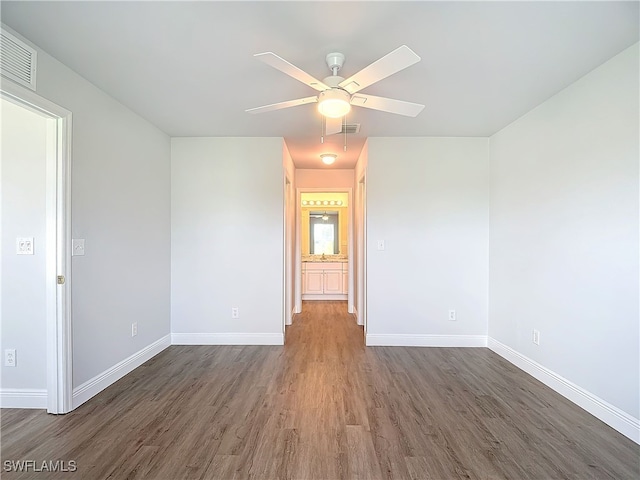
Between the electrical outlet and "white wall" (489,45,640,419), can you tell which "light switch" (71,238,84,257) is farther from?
the electrical outlet

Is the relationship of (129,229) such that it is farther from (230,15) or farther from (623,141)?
(623,141)

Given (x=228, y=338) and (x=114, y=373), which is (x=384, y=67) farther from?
(x=228, y=338)

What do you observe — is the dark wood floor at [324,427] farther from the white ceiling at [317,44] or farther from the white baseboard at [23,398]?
the white ceiling at [317,44]

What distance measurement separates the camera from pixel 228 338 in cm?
404

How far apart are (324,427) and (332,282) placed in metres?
4.70

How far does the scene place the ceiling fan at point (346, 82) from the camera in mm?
1788

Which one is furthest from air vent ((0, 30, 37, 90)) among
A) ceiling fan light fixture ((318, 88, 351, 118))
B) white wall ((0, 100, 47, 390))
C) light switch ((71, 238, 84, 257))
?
ceiling fan light fixture ((318, 88, 351, 118))

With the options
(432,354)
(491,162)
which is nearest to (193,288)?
(432,354)

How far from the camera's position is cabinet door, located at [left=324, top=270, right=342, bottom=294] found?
6.90 metres

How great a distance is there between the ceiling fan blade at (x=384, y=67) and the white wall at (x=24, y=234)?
218 centimetres

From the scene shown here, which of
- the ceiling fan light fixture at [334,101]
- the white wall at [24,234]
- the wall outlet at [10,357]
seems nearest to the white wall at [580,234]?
the ceiling fan light fixture at [334,101]

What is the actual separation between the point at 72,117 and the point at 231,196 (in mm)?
1794

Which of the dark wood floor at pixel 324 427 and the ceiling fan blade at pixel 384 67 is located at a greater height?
the ceiling fan blade at pixel 384 67

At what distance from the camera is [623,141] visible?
2.22 meters
